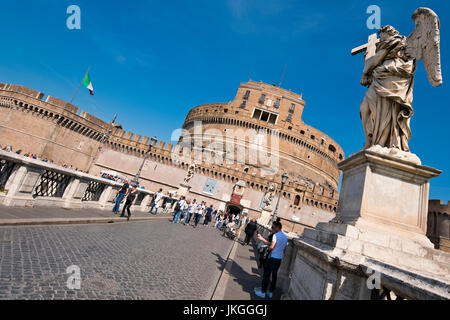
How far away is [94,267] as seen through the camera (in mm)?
3746

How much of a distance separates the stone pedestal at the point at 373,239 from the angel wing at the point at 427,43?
130 centimetres

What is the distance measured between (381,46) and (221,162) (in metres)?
34.2

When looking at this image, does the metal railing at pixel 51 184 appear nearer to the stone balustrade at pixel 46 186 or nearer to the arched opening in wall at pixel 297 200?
the stone balustrade at pixel 46 186

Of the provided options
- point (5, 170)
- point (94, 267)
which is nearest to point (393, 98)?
point (94, 267)

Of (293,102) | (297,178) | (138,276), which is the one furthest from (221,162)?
(138,276)

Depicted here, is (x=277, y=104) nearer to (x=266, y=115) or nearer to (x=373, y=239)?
(x=266, y=115)

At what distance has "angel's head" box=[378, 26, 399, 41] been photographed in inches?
141

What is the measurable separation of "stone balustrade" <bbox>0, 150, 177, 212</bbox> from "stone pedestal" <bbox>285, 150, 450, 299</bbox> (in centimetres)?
643

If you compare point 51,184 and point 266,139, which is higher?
point 266,139

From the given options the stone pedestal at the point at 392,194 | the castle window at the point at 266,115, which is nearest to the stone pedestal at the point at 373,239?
the stone pedestal at the point at 392,194

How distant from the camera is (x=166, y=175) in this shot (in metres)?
34.5

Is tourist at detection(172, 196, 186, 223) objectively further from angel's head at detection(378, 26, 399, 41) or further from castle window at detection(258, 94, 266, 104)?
castle window at detection(258, 94, 266, 104)

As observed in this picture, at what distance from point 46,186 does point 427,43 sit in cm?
902

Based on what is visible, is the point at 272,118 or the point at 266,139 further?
the point at 272,118
